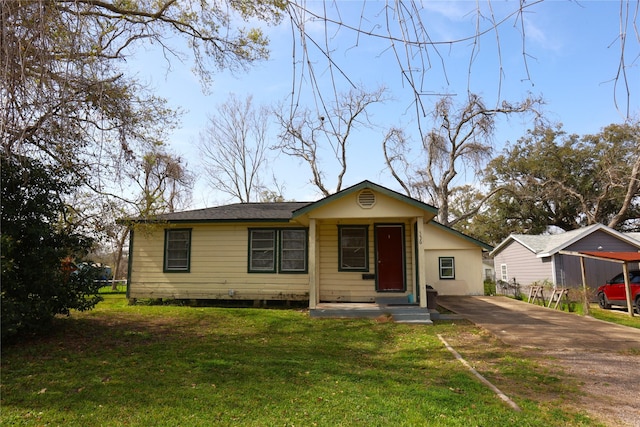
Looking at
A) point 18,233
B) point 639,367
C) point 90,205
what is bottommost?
point 639,367

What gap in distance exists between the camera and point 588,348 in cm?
722

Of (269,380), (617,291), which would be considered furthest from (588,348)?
(617,291)

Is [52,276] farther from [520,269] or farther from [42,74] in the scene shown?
[520,269]

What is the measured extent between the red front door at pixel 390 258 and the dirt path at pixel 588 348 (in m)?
2.36

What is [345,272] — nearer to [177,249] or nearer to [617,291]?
[177,249]

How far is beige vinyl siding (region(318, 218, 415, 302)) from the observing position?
1152 cm

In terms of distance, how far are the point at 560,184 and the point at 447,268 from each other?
43.4 feet

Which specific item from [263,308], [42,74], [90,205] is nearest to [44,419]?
[42,74]

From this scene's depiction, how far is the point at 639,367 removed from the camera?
19.6ft

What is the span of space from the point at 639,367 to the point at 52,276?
1006 centimetres

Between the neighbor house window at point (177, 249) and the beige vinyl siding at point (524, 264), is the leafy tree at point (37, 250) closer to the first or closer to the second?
the neighbor house window at point (177, 249)

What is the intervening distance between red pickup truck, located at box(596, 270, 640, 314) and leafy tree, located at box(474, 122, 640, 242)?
1272 cm

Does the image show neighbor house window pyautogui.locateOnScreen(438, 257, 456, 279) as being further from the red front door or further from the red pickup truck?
the red front door

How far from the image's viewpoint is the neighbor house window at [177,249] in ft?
42.1
